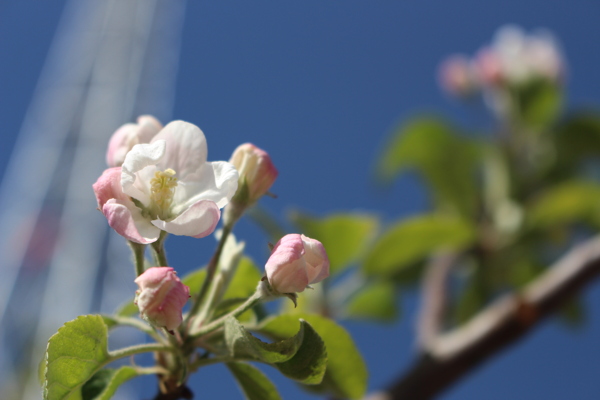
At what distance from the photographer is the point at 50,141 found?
397 cm

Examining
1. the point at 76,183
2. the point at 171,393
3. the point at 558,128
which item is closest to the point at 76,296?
the point at 76,183

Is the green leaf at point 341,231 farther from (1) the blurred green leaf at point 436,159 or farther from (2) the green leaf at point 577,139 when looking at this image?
(2) the green leaf at point 577,139

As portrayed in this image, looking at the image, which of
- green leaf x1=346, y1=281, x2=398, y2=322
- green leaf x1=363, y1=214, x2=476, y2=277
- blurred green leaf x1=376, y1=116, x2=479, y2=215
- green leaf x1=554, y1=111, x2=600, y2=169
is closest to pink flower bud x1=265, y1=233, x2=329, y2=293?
green leaf x1=363, y1=214, x2=476, y2=277

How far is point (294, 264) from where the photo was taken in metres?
0.55

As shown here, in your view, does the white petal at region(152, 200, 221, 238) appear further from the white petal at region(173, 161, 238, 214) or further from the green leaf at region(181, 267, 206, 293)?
the green leaf at region(181, 267, 206, 293)

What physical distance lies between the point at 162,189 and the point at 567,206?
4.43ft

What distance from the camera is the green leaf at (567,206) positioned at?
1.70 m

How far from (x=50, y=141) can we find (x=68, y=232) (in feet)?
3.77

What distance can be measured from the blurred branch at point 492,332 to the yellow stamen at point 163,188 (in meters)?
0.57

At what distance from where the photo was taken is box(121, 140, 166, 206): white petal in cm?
58

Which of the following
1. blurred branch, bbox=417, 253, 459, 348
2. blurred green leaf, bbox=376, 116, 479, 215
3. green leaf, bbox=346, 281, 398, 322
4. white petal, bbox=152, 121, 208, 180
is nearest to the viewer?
white petal, bbox=152, 121, 208, 180

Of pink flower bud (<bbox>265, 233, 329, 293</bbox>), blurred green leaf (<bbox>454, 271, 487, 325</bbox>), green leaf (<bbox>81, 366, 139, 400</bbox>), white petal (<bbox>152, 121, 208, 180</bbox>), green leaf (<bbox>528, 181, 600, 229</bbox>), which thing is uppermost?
green leaf (<bbox>528, 181, 600, 229</bbox>)

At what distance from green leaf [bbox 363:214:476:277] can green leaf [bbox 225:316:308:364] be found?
3.00 feet

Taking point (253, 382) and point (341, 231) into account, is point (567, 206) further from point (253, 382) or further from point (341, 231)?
point (253, 382)
